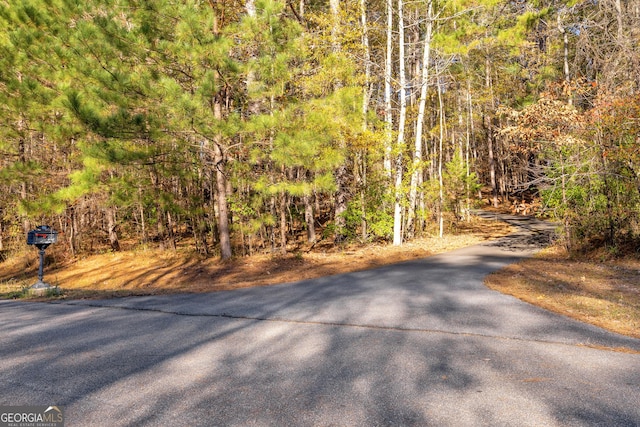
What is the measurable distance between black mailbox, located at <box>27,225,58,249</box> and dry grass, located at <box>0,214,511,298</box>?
119 centimetres

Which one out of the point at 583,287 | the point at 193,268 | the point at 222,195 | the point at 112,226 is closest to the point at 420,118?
the point at 222,195

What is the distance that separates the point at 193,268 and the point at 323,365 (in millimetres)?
9967

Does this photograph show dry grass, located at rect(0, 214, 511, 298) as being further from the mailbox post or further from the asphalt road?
the asphalt road

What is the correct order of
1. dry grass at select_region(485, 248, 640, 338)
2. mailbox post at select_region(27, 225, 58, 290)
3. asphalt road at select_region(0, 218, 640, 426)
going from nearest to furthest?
1. asphalt road at select_region(0, 218, 640, 426)
2. dry grass at select_region(485, 248, 640, 338)
3. mailbox post at select_region(27, 225, 58, 290)

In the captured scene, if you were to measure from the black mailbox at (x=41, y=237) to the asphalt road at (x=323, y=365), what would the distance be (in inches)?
104

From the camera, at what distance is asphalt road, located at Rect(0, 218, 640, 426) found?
292cm

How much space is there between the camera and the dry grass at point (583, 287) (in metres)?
5.75

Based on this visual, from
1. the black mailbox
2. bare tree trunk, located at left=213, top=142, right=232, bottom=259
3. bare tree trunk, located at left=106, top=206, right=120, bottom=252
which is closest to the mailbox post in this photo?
the black mailbox

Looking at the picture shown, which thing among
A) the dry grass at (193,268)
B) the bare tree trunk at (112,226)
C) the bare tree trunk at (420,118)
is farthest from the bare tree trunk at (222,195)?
the bare tree trunk at (112,226)

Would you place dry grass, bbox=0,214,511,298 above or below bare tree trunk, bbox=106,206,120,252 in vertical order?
below

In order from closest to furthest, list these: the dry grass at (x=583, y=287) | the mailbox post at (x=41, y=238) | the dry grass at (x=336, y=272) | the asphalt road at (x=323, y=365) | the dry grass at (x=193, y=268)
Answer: the asphalt road at (x=323, y=365)
the dry grass at (x=583, y=287)
the dry grass at (x=336, y=272)
the mailbox post at (x=41, y=238)
the dry grass at (x=193, y=268)

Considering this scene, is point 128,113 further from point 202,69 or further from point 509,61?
point 509,61

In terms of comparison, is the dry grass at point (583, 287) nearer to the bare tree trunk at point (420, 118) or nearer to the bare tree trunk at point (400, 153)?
the bare tree trunk at point (400, 153)

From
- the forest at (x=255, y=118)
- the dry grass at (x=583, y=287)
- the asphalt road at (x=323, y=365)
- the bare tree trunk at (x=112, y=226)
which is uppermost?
the forest at (x=255, y=118)
